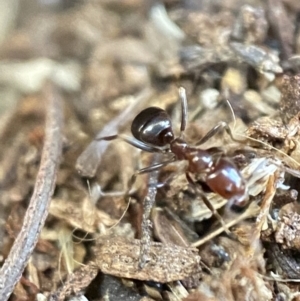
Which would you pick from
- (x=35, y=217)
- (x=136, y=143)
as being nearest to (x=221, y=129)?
(x=136, y=143)

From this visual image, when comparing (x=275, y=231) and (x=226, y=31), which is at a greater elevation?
(x=226, y=31)

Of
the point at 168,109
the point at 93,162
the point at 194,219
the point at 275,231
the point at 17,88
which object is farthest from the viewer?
the point at 17,88

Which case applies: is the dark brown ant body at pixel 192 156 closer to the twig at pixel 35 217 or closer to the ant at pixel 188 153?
the ant at pixel 188 153

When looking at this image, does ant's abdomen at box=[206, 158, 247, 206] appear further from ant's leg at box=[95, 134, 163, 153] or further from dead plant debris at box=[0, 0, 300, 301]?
ant's leg at box=[95, 134, 163, 153]

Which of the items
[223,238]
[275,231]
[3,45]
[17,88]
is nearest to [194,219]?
[223,238]

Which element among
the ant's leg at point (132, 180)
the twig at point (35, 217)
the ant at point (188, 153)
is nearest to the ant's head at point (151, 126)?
the ant at point (188, 153)

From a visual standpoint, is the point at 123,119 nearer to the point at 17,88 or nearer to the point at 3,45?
the point at 17,88

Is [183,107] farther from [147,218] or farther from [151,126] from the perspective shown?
[147,218]
